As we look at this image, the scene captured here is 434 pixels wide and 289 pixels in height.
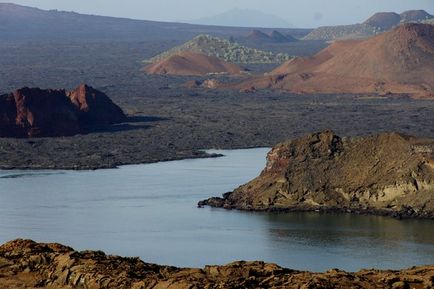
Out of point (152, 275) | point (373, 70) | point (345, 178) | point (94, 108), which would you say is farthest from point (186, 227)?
point (373, 70)

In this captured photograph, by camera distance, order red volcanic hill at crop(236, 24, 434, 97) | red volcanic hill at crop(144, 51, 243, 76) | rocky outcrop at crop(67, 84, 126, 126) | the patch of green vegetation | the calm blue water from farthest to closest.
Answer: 1. the patch of green vegetation
2. red volcanic hill at crop(144, 51, 243, 76)
3. red volcanic hill at crop(236, 24, 434, 97)
4. rocky outcrop at crop(67, 84, 126, 126)
5. the calm blue water

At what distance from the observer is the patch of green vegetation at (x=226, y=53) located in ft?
533

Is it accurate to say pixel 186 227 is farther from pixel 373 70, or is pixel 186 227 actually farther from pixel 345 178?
pixel 373 70

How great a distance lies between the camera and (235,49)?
553 feet

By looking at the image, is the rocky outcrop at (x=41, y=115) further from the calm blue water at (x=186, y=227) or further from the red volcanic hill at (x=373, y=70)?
the red volcanic hill at (x=373, y=70)

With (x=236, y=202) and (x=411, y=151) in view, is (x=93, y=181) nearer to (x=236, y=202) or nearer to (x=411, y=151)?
(x=236, y=202)

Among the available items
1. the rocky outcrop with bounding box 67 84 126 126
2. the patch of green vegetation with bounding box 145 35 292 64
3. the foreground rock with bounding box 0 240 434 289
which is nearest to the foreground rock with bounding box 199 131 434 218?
the foreground rock with bounding box 0 240 434 289

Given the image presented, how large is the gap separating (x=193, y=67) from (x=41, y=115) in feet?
212

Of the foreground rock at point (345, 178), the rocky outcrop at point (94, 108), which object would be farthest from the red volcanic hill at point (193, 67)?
the foreground rock at point (345, 178)

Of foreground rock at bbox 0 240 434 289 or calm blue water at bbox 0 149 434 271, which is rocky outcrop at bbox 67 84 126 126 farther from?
foreground rock at bbox 0 240 434 289

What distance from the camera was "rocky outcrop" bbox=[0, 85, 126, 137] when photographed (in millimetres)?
74438

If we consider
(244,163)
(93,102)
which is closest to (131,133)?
(93,102)

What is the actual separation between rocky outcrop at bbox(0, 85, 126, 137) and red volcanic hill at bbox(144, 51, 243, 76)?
2259 inches

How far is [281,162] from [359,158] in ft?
9.93
